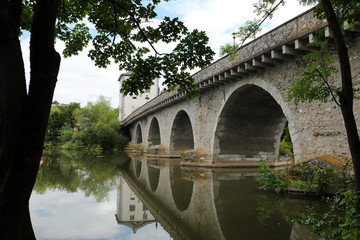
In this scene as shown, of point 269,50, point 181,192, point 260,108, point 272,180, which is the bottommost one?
point 181,192

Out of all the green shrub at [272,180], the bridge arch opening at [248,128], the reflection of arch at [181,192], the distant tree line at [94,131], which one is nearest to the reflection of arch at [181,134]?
the bridge arch opening at [248,128]

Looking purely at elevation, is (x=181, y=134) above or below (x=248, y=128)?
above

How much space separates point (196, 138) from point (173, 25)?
38.9ft

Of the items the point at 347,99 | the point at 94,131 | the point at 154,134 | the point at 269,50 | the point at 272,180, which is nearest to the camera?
the point at 347,99

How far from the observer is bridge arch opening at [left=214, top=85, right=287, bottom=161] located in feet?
40.6

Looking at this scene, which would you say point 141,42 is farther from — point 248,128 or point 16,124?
point 248,128

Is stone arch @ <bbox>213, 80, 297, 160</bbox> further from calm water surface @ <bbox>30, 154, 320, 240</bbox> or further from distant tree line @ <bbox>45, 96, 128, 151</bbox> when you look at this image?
distant tree line @ <bbox>45, 96, 128, 151</bbox>

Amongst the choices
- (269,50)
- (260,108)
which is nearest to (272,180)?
(269,50)

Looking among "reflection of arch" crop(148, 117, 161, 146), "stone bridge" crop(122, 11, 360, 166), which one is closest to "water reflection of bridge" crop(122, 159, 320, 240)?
"stone bridge" crop(122, 11, 360, 166)

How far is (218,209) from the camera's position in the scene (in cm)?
548

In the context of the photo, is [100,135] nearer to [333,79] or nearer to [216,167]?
[216,167]

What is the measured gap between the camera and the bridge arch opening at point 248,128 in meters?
12.4

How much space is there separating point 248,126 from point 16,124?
12827 mm

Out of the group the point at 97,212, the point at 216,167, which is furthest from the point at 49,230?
the point at 216,167
